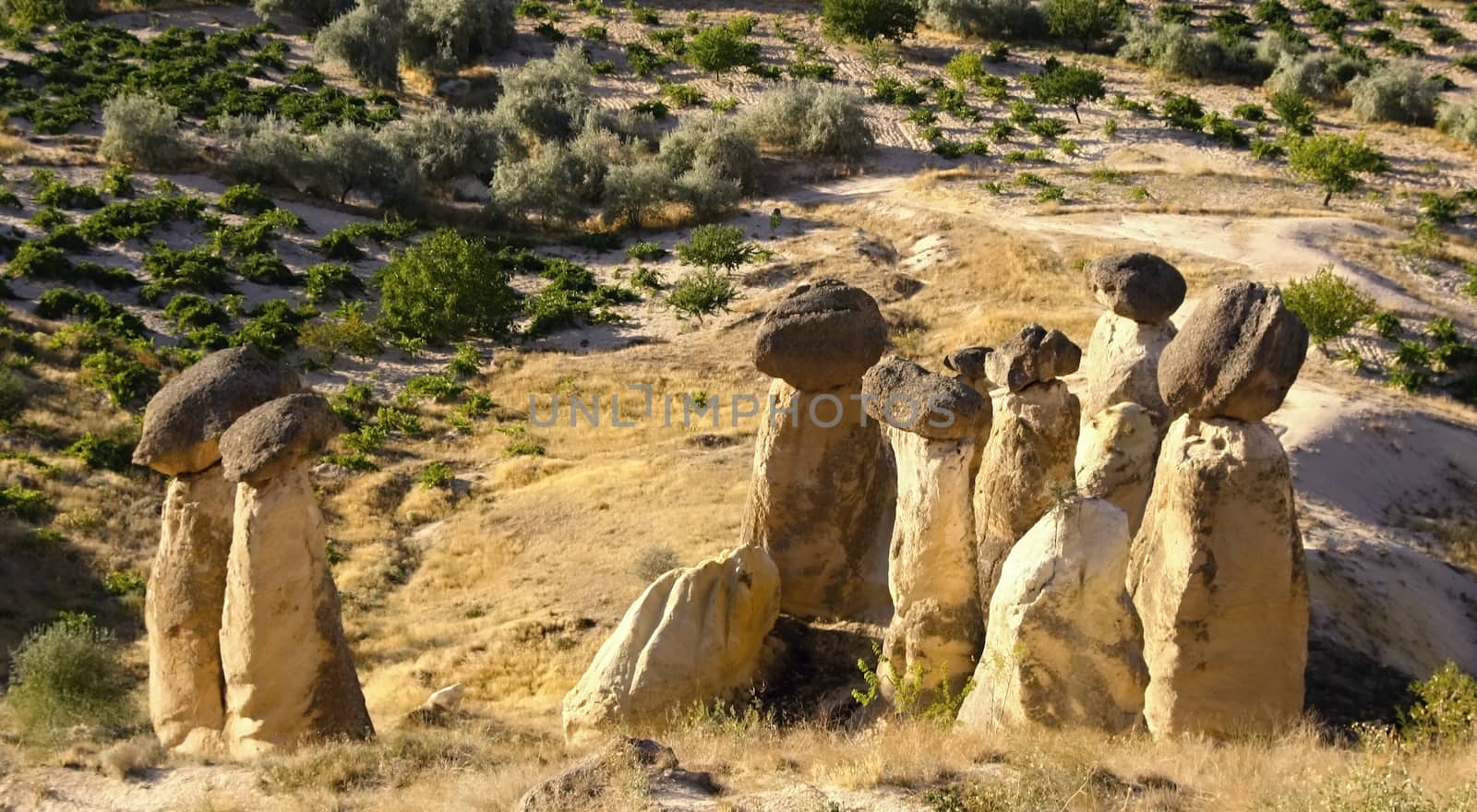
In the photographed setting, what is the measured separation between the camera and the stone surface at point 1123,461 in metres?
12.5

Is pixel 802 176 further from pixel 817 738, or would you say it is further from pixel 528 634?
pixel 817 738

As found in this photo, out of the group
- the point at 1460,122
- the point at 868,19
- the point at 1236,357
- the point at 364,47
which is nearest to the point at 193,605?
the point at 1236,357

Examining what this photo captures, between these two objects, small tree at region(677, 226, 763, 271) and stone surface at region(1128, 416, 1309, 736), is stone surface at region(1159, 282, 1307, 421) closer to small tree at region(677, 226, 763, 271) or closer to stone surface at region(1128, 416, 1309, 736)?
stone surface at region(1128, 416, 1309, 736)

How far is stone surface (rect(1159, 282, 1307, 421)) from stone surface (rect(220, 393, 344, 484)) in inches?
241

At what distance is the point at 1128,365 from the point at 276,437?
27.0ft

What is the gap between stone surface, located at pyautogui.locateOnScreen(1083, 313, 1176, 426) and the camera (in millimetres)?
13664

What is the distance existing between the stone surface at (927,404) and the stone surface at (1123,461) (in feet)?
6.20

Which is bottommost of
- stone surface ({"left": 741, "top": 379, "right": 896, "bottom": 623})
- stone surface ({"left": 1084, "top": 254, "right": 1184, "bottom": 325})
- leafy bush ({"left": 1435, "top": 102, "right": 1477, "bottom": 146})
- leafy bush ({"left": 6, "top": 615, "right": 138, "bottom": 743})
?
leafy bush ({"left": 6, "top": 615, "right": 138, "bottom": 743})

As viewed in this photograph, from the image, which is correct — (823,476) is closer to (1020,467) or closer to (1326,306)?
(1020,467)

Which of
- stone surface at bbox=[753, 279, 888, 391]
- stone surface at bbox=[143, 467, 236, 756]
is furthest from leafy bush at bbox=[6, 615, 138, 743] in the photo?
stone surface at bbox=[753, 279, 888, 391]

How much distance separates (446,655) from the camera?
15273 millimetres

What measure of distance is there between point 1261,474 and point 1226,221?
25.2m

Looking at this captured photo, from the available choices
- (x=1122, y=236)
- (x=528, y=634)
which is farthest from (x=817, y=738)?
(x=1122, y=236)

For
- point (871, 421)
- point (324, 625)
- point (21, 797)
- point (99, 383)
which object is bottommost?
point (99, 383)
